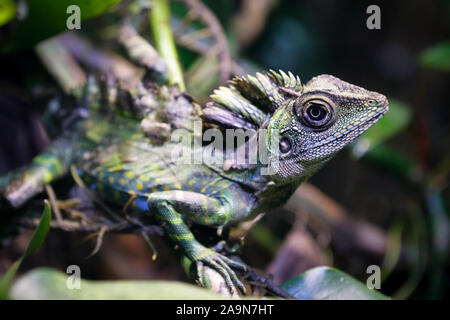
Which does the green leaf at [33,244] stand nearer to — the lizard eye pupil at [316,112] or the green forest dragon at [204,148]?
the green forest dragon at [204,148]

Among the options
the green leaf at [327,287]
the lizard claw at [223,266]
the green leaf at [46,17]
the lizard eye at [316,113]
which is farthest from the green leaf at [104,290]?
the green leaf at [46,17]

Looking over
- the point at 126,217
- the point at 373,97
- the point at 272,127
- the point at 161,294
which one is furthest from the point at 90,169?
the point at 373,97

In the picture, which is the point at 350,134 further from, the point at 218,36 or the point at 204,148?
the point at 218,36

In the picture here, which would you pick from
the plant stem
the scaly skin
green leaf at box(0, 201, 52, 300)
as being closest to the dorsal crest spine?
the scaly skin

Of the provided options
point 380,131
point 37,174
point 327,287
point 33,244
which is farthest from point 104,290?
point 380,131

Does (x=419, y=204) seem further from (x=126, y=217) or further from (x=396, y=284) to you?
(x=126, y=217)

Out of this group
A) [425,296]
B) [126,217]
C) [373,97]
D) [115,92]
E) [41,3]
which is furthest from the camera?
[425,296]
